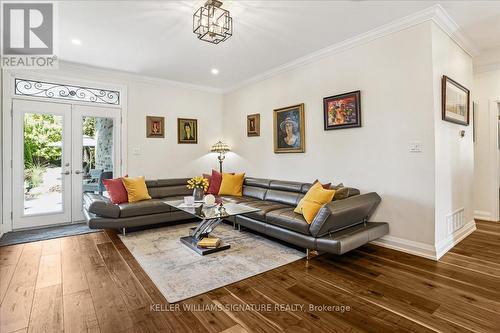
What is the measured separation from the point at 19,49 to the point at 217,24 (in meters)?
3.24

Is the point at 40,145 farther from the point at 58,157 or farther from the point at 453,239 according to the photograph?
the point at 453,239

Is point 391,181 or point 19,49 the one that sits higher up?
point 19,49

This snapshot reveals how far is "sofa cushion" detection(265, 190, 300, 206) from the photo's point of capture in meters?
4.02

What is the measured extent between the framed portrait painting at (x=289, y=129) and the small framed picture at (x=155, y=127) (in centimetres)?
242

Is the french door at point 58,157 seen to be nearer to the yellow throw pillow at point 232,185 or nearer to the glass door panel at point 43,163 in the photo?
the glass door panel at point 43,163

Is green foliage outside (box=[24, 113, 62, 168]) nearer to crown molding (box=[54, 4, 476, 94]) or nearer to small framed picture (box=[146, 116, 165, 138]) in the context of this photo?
crown molding (box=[54, 4, 476, 94])

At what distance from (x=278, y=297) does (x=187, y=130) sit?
14.8ft

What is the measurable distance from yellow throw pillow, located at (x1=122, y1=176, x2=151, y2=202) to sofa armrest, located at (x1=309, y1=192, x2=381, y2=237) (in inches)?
117

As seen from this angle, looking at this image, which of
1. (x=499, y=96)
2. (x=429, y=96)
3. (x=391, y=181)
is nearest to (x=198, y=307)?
(x=391, y=181)

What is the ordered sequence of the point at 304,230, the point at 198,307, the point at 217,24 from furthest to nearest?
the point at 304,230 → the point at 217,24 → the point at 198,307

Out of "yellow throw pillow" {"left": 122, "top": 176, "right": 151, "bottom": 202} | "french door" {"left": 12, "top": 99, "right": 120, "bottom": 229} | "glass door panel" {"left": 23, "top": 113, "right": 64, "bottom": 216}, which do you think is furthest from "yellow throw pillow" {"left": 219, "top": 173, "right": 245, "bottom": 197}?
"glass door panel" {"left": 23, "top": 113, "right": 64, "bottom": 216}

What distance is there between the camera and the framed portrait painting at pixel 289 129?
14.7 feet

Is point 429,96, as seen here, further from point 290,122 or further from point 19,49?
point 19,49

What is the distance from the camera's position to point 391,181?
332 centimetres
